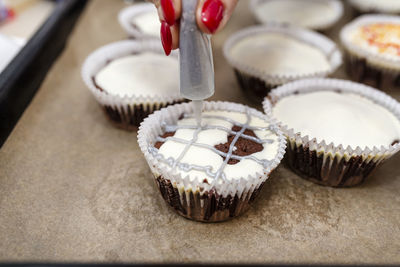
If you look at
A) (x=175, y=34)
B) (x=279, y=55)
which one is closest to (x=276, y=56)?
(x=279, y=55)

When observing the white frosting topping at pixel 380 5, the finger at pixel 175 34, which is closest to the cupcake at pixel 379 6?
the white frosting topping at pixel 380 5

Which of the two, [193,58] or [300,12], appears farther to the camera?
[300,12]

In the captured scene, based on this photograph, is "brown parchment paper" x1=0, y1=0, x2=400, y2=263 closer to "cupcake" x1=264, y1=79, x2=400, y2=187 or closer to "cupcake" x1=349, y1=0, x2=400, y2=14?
"cupcake" x1=264, y1=79, x2=400, y2=187

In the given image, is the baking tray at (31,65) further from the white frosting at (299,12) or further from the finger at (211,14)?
the white frosting at (299,12)

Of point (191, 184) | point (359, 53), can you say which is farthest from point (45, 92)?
point (359, 53)

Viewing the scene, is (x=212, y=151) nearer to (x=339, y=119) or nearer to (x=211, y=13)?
(x=211, y=13)

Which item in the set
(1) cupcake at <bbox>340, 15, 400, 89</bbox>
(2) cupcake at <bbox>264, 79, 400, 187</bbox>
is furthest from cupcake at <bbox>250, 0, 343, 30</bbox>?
(2) cupcake at <bbox>264, 79, 400, 187</bbox>

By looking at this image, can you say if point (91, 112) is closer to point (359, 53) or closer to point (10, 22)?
point (10, 22)
